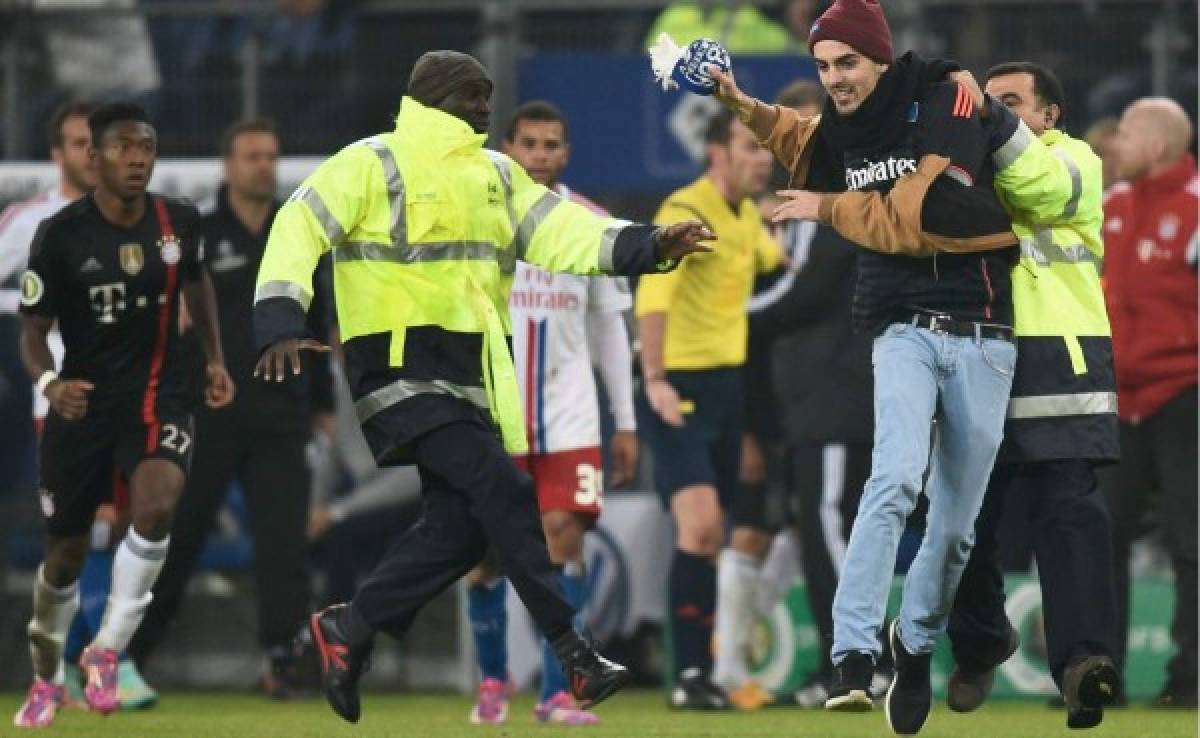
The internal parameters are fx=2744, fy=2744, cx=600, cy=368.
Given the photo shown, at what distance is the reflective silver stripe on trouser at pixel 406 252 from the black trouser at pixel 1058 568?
1895 mm

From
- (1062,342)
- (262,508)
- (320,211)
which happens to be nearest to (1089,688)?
(1062,342)

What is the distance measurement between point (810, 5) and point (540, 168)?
2480 millimetres

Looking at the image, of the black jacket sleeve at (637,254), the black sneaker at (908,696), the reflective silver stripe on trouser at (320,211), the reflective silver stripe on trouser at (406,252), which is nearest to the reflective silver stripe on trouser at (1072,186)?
the black jacket sleeve at (637,254)

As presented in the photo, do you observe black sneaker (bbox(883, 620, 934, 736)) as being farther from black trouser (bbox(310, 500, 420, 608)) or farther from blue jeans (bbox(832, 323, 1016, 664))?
black trouser (bbox(310, 500, 420, 608))

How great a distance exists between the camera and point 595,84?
12.8 meters

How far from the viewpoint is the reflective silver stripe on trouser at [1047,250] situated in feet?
28.8

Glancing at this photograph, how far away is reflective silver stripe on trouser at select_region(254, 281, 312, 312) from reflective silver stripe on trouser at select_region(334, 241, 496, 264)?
0.42 metres

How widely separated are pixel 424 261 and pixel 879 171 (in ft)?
4.80

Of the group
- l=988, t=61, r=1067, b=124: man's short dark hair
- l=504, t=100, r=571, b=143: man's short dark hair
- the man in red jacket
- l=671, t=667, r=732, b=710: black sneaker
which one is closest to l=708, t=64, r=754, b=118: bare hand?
l=988, t=61, r=1067, b=124: man's short dark hair

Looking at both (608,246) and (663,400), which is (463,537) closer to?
(608,246)

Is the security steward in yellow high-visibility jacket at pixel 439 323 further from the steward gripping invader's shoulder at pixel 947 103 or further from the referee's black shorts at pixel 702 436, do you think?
the referee's black shorts at pixel 702 436

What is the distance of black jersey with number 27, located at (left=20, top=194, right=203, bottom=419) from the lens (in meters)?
10.5

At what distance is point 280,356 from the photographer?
7934 mm

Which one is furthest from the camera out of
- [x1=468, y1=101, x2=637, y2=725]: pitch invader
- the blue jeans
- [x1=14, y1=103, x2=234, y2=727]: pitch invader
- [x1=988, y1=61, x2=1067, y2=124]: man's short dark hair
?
[x1=468, y1=101, x2=637, y2=725]: pitch invader
